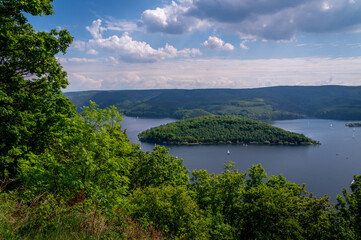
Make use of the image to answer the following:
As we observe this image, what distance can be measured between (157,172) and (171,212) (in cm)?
1107

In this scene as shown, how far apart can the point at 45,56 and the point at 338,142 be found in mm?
191795

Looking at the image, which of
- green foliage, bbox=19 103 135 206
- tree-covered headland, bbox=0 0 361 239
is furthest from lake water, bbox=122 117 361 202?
green foliage, bbox=19 103 135 206

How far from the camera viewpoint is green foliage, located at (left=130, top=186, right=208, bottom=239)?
15.0 m

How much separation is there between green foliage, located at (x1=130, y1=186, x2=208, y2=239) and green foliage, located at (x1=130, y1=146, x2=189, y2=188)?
917 centimetres

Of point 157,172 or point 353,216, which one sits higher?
point 157,172

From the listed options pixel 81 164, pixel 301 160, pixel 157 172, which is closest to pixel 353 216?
pixel 157 172

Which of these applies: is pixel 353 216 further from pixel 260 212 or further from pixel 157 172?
pixel 157 172

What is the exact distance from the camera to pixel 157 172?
26.6 m

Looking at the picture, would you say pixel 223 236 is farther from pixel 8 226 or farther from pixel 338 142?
pixel 338 142

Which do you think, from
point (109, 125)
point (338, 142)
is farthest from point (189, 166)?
point (338, 142)

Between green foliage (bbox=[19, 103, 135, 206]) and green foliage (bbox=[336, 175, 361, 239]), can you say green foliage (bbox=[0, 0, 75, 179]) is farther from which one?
green foliage (bbox=[336, 175, 361, 239])

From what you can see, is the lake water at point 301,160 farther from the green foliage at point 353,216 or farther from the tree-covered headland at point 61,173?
the tree-covered headland at point 61,173

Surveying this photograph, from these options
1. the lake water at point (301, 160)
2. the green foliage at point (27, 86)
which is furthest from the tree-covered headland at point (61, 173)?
the lake water at point (301, 160)

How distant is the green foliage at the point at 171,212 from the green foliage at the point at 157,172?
9168 millimetres
